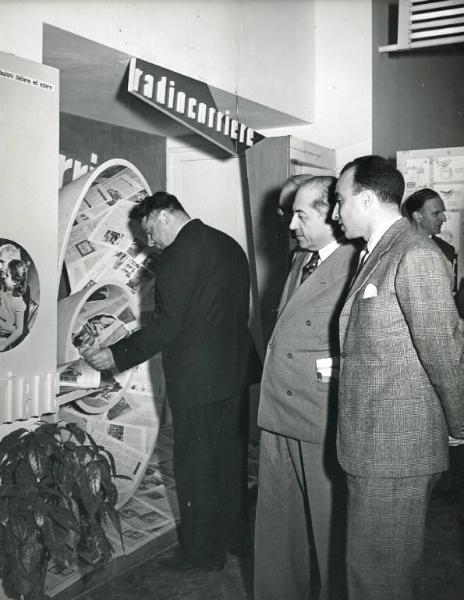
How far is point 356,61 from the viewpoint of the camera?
12.5 ft

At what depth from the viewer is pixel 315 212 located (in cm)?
215

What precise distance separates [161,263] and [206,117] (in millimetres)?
771

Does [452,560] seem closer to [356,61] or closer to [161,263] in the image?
[161,263]

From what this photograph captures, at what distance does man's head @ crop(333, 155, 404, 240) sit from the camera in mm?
1800

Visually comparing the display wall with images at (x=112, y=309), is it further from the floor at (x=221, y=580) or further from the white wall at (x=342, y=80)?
the white wall at (x=342, y=80)

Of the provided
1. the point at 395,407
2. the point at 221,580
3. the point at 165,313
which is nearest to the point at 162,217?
the point at 165,313

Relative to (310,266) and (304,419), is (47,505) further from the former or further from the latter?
(310,266)

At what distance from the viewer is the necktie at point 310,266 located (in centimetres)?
221

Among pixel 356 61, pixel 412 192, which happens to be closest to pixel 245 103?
pixel 356 61

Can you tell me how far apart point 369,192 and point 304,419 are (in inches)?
30.1

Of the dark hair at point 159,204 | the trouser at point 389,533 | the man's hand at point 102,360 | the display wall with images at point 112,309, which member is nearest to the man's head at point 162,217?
the dark hair at point 159,204

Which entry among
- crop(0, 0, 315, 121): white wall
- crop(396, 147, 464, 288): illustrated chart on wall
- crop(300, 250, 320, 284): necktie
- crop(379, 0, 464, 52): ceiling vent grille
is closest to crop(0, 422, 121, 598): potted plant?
crop(300, 250, 320, 284): necktie

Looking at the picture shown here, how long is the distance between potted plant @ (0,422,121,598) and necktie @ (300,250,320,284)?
0.92 meters

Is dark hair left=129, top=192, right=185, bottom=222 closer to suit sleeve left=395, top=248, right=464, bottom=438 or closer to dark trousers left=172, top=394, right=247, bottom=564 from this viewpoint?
dark trousers left=172, top=394, right=247, bottom=564
